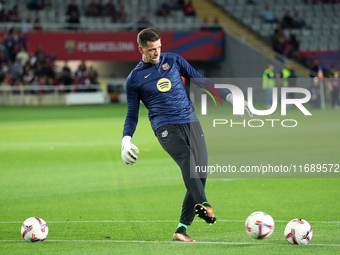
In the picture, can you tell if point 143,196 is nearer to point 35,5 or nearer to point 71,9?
point 71,9

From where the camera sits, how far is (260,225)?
762cm

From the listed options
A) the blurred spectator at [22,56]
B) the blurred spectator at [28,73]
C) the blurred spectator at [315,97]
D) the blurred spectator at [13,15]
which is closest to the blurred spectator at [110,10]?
the blurred spectator at [13,15]

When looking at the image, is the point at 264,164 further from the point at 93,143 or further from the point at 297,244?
the point at 297,244

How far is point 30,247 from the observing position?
7.66 metres

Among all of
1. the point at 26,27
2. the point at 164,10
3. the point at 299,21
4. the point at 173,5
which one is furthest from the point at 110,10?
the point at 299,21

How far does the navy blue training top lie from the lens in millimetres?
7641

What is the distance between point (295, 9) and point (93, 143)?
2995 cm

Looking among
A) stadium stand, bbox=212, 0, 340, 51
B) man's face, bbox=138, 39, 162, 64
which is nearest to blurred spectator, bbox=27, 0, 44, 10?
stadium stand, bbox=212, 0, 340, 51

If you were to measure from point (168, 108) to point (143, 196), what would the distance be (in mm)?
4155

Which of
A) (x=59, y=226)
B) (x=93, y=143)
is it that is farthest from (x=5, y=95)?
(x=59, y=226)

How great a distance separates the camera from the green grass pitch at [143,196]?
777 centimetres

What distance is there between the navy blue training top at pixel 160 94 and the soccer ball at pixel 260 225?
4.09ft

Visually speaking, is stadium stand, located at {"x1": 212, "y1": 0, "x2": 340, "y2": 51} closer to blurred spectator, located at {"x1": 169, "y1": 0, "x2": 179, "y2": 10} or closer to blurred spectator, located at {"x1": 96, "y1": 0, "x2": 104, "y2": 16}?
blurred spectator, located at {"x1": 169, "y1": 0, "x2": 179, "y2": 10}

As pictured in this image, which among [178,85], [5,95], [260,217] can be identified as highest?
[178,85]
